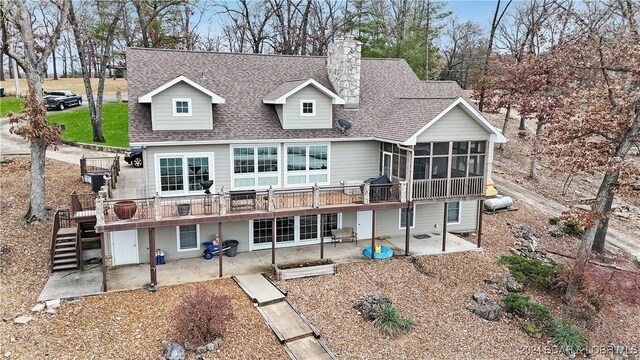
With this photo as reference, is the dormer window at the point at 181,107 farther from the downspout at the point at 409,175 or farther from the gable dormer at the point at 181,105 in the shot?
the downspout at the point at 409,175

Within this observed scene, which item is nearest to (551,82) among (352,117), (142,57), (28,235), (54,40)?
(352,117)

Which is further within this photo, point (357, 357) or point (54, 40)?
point (54, 40)

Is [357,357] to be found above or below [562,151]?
below

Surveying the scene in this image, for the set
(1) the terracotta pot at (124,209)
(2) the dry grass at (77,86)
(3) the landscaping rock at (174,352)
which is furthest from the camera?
(2) the dry grass at (77,86)

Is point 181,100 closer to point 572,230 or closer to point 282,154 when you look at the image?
point 282,154

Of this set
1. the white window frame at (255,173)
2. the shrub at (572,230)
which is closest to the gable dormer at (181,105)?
the white window frame at (255,173)

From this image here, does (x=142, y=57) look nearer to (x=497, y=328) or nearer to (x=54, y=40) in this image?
(x=54, y=40)
